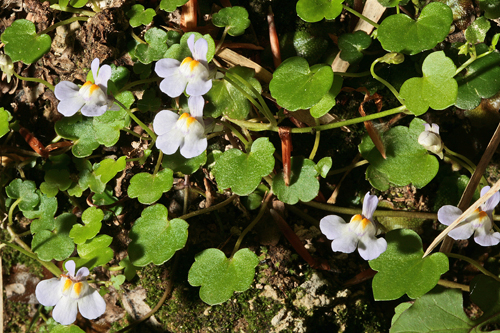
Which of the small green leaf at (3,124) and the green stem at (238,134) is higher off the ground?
the green stem at (238,134)

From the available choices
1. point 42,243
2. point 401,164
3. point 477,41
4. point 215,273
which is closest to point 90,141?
point 42,243

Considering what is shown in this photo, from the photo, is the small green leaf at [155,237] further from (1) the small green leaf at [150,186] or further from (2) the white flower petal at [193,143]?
(2) the white flower petal at [193,143]

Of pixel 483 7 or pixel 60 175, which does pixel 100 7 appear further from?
pixel 483 7

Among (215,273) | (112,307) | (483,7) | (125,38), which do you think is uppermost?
(483,7)

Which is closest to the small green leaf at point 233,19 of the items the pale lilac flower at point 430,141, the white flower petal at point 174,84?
the white flower petal at point 174,84

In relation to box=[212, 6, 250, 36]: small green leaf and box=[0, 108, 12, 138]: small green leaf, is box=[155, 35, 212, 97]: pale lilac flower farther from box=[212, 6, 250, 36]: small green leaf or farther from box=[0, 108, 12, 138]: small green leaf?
box=[0, 108, 12, 138]: small green leaf

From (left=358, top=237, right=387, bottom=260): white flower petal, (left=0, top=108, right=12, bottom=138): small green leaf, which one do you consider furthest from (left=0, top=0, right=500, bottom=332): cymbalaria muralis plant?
(left=0, top=108, right=12, bottom=138): small green leaf

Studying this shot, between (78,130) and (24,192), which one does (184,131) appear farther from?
(24,192)

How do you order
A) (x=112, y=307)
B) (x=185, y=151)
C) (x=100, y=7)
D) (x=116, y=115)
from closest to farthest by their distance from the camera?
(x=185, y=151)
(x=116, y=115)
(x=100, y=7)
(x=112, y=307)
